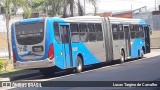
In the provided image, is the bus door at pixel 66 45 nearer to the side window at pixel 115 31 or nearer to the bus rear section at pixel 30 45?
the bus rear section at pixel 30 45

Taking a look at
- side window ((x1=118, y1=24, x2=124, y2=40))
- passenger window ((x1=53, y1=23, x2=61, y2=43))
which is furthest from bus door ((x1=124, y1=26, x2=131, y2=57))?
passenger window ((x1=53, y1=23, x2=61, y2=43))

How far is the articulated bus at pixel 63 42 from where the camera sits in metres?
20.7

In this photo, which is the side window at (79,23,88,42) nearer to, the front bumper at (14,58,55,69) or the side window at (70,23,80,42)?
the side window at (70,23,80,42)

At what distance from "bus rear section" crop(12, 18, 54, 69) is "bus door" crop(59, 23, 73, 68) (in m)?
1.24

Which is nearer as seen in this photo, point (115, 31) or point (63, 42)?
point (63, 42)

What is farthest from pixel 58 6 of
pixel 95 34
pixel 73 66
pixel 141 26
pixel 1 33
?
pixel 1 33

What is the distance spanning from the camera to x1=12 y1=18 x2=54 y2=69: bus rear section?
20641mm

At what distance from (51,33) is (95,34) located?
5587mm

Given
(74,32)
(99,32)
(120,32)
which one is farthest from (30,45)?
(120,32)

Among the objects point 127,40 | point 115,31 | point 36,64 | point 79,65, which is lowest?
point 79,65

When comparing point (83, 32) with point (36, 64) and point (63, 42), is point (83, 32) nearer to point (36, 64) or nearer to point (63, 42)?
point (63, 42)

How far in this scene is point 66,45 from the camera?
2205 cm

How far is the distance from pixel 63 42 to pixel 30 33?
1763 millimetres

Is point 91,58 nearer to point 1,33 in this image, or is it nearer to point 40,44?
point 40,44
